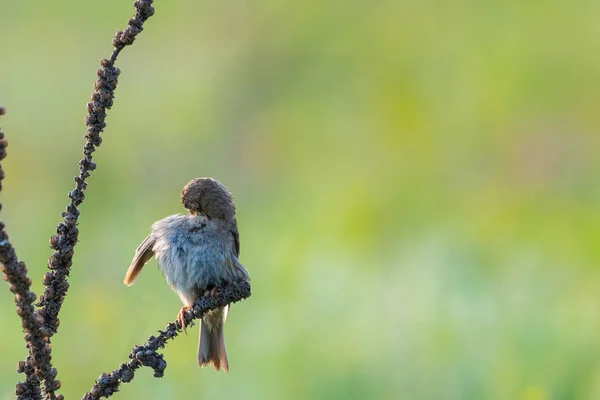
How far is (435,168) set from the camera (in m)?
11.2

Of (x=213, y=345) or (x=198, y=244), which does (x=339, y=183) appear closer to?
(x=213, y=345)

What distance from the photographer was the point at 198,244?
13.1 feet

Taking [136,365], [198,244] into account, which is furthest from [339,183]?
[136,365]

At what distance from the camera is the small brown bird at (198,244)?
3873mm

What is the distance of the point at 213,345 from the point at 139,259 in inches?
26.8

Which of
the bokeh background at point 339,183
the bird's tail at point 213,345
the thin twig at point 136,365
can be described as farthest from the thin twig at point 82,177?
the bokeh background at point 339,183

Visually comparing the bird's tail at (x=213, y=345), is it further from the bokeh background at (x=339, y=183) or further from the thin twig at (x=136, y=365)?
the bokeh background at (x=339, y=183)

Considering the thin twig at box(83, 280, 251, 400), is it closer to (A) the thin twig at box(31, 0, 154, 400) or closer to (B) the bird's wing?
(A) the thin twig at box(31, 0, 154, 400)

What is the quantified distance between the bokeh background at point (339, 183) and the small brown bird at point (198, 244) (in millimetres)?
1878

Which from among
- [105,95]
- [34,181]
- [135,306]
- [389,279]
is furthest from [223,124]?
[105,95]

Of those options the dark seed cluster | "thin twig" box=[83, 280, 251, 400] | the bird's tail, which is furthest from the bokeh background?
the dark seed cluster

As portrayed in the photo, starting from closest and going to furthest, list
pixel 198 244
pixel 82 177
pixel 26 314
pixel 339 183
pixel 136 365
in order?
pixel 26 314 < pixel 82 177 < pixel 136 365 < pixel 198 244 < pixel 339 183

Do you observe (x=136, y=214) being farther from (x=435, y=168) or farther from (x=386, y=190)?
(x=435, y=168)

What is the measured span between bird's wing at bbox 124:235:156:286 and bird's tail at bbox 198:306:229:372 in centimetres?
38
